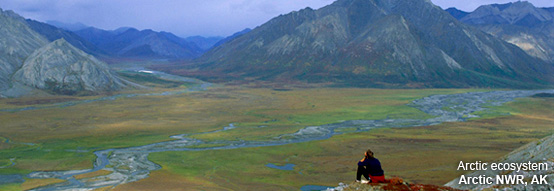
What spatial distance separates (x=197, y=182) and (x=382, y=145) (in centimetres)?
3585

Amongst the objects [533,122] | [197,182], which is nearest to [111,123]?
[197,182]

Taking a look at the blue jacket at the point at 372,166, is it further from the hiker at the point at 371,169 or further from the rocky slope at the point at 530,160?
the rocky slope at the point at 530,160

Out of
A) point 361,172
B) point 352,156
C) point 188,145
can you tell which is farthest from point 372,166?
point 188,145

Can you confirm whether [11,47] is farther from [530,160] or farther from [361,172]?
[361,172]

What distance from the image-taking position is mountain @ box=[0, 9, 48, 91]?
159 m

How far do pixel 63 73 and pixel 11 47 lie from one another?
27.2m

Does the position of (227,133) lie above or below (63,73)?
below

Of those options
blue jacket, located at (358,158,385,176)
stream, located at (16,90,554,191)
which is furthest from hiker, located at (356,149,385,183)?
stream, located at (16,90,554,191)

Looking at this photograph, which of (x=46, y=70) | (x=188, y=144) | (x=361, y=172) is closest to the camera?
(x=361, y=172)

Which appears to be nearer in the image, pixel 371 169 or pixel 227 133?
pixel 371 169

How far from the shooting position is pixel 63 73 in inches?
6594

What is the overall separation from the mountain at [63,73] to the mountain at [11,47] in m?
3.32

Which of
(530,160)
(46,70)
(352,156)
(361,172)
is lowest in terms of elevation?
(352,156)

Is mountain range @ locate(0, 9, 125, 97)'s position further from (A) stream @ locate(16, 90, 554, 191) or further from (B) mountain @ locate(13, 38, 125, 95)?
(A) stream @ locate(16, 90, 554, 191)
